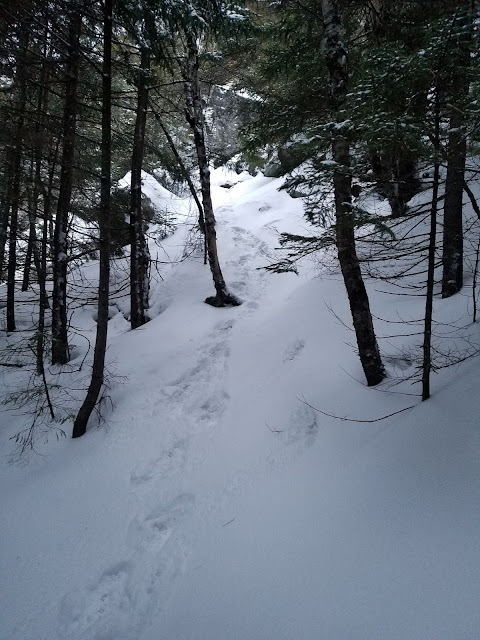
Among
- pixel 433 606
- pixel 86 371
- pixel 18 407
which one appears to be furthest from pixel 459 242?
pixel 18 407

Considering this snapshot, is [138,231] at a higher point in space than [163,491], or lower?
higher

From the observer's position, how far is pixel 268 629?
8.80 ft

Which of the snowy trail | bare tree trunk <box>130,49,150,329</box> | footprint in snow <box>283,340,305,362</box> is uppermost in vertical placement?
bare tree trunk <box>130,49,150,329</box>

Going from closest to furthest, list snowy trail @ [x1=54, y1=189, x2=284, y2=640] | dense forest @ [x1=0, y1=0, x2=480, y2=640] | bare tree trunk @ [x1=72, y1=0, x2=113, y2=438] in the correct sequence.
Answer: dense forest @ [x1=0, y1=0, x2=480, y2=640] → snowy trail @ [x1=54, y1=189, x2=284, y2=640] → bare tree trunk @ [x1=72, y1=0, x2=113, y2=438]

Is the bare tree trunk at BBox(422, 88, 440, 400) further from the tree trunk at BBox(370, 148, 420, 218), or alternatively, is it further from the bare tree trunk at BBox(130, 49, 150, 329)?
the bare tree trunk at BBox(130, 49, 150, 329)

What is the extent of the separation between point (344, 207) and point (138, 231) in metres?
6.74

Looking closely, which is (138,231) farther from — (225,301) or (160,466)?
(160,466)

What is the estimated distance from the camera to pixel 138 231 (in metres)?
9.38

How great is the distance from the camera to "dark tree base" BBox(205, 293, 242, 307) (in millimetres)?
9977

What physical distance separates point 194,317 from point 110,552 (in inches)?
247

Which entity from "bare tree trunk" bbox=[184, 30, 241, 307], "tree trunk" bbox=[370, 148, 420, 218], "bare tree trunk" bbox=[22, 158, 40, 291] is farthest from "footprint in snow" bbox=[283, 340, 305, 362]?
"bare tree trunk" bbox=[22, 158, 40, 291]

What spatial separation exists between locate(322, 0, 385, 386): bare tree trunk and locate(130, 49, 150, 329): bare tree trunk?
5.44 metres

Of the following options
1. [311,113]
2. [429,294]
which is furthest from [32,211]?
[429,294]

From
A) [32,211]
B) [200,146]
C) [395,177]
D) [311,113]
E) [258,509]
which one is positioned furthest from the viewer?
[200,146]
